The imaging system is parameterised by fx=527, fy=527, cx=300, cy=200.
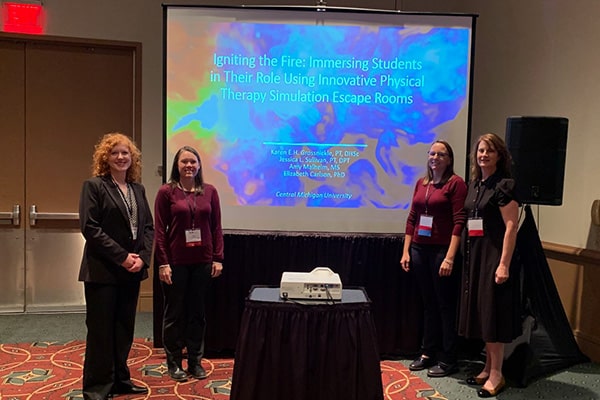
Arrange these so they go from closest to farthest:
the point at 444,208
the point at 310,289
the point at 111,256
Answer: the point at 310,289 < the point at 111,256 < the point at 444,208

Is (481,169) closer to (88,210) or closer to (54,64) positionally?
(88,210)

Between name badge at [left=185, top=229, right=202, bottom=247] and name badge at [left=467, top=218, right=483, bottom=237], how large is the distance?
1.62m

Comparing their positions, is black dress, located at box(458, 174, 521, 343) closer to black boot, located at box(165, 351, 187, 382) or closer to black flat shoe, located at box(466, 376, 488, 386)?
black flat shoe, located at box(466, 376, 488, 386)

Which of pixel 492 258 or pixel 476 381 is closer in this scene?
pixel 492 258

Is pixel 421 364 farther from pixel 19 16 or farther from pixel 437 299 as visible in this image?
pixel 19 16

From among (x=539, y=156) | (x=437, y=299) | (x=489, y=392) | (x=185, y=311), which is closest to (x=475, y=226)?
(x=437, y=299)

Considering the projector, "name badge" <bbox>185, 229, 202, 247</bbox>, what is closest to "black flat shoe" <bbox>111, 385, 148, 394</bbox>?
"name badge" <bbox>185, 229, 202, 247</bbox>

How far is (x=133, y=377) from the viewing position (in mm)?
3270

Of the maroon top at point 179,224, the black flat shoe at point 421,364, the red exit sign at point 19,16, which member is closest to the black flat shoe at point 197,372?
the maroon top at point 179,224

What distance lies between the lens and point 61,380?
10.4ft

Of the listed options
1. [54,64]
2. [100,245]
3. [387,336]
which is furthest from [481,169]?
[54,64]

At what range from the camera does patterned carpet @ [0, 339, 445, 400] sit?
301 centimetres

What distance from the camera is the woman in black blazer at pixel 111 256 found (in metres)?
2.73

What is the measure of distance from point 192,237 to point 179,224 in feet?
0.37
